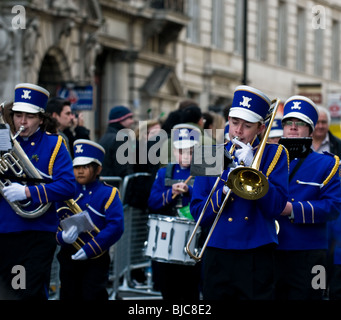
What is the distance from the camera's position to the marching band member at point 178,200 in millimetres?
9742

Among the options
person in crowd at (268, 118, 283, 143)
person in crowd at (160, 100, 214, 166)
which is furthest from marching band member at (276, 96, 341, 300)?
person in crowd at (160, 100, 214, 166)

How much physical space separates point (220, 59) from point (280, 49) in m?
5.75

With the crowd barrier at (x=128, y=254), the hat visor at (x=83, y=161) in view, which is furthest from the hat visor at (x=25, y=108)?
the crowd barrier at (x=128, y=254)

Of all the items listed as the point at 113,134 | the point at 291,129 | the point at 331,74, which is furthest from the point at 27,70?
the point at 331,74

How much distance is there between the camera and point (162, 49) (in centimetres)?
3256

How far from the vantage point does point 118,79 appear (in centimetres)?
2925

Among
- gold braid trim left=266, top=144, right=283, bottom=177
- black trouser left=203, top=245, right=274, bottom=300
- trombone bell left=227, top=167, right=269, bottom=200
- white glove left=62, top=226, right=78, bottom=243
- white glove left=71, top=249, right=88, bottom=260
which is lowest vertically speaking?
black trouser left=203, top=245, right=274, bottom=300

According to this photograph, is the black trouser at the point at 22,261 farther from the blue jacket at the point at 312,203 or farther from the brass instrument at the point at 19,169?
the blue jacket at the point at 312,203

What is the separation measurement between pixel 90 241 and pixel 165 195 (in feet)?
4.44

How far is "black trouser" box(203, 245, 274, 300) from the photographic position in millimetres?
6828

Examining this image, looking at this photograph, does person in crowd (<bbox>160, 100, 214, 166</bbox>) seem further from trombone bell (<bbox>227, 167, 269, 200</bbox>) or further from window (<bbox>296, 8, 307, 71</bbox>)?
window (<bbox>296, 8, 307, 71</bbox>)

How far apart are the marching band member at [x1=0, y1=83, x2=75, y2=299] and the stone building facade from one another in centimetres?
711

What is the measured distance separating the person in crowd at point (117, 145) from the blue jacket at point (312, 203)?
391 centimetres

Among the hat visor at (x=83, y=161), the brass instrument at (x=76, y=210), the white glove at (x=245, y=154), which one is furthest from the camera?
the hat visor at (x=83, y=161)
